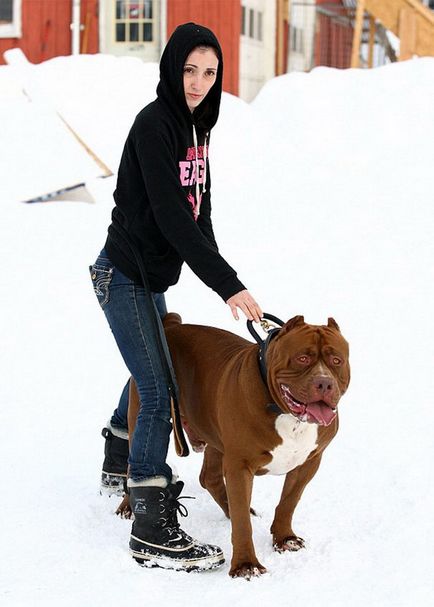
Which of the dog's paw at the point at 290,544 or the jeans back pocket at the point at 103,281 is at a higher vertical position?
the jeans back pocket at the point at 103,281

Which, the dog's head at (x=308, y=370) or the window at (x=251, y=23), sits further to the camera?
the window at (x=251, y=23)

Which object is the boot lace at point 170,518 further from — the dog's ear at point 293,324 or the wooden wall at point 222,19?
the wooden wall at point 222,19

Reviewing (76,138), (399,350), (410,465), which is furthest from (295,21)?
(410,465)

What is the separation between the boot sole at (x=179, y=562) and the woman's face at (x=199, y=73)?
1631 mm

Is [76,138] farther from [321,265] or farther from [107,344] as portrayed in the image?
[107,344]

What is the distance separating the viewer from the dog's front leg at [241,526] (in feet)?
11.4

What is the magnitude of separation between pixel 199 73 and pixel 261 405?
1191 mm

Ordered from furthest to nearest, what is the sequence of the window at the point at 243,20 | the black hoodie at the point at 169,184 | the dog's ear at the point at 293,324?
the window at the point at 243,20 < the black hoodie at the point at 169,184 < the dog's ear at the point at 293,324

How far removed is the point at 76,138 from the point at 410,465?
24.2 feet

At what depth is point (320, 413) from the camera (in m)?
3.22

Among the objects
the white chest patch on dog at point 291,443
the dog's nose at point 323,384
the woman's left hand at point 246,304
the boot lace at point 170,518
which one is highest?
the woman's left hand at point 246,304

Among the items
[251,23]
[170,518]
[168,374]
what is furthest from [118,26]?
[170,518]

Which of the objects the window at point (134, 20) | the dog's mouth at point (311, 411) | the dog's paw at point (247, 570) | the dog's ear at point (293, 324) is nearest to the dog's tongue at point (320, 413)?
the dog's mouth at point (311, 411)

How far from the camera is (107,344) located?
6.80 m
